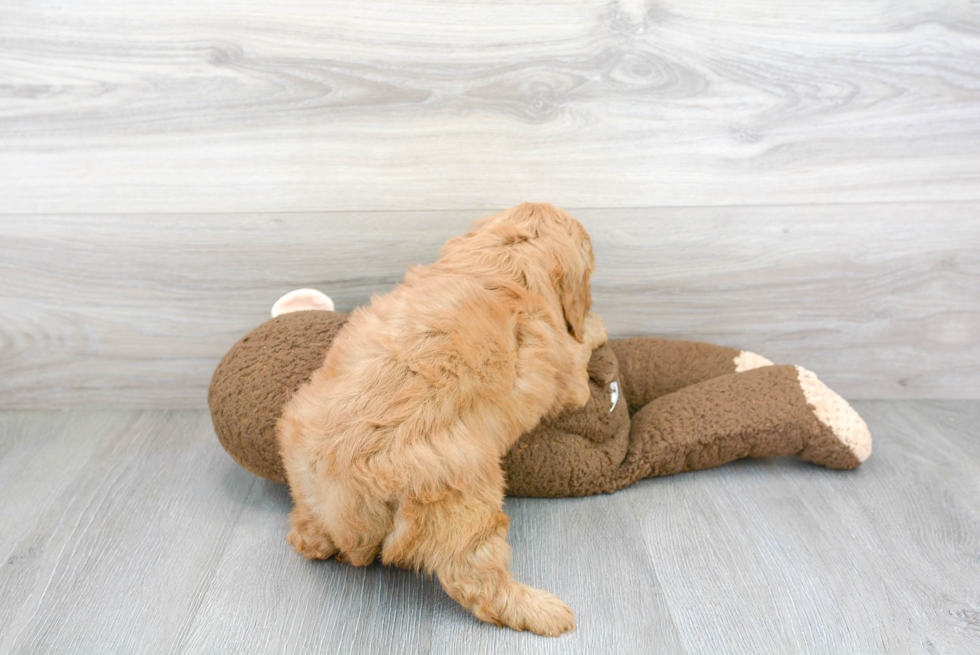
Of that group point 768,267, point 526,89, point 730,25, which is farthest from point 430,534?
point 730,25

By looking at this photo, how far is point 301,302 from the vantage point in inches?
68.4

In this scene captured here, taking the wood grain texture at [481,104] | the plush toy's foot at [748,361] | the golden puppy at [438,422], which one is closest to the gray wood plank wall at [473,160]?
the wood grain texture at [481,104]

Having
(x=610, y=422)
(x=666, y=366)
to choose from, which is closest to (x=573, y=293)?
(x=610, y=422)

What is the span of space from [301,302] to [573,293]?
739 mm

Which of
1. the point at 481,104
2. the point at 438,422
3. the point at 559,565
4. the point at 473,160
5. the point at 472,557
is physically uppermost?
the point at 481,104

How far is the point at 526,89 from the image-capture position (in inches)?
65.9

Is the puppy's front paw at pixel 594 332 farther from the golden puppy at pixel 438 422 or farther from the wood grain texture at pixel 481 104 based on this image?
the wood grain texture at pixel 481 104

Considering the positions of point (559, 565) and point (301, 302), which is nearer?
point (559, 565)

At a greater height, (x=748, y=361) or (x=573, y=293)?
(x=573, y=293)

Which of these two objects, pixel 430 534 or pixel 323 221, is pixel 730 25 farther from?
pixel 430 534

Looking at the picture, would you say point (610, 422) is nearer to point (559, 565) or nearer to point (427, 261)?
point (559, 565)

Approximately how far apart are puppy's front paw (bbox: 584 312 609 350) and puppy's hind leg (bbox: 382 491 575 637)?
48cm

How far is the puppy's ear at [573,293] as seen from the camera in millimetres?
1326

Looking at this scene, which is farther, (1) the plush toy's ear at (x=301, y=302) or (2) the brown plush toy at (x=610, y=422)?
(1) the plush toy's ear at (x=301, y=302)
